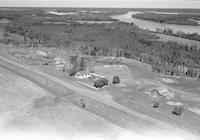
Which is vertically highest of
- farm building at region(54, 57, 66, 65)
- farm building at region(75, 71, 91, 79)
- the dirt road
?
farm building at region(54, 57, 66, 65)

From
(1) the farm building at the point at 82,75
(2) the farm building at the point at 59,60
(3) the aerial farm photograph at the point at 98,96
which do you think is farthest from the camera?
(2) the farm building at the point at 59,60

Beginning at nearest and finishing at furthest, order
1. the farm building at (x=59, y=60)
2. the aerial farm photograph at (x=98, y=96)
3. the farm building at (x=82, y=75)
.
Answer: the aerial farm photograph at (x=98, y=96), the farm building at (x=82, y=75), the farm building at (x=59, y=60)

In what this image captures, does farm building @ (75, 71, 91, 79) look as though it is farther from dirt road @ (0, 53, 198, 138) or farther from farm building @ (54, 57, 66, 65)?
farm building @ (54, 57, 66, 65)

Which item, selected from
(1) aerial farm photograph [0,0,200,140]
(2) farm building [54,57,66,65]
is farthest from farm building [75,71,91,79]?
(2) farm building [54,57,66,65]

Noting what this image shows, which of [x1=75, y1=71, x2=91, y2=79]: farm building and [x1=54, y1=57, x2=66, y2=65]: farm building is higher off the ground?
[x1=54, y1=57, x2=66, y2=65]: farm building

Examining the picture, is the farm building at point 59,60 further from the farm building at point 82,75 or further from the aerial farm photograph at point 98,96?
the farm building at point 82,75

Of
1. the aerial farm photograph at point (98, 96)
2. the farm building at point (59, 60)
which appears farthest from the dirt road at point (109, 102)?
the farm building at point (59, 60)

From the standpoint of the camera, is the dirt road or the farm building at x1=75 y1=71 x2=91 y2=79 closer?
the dirt road

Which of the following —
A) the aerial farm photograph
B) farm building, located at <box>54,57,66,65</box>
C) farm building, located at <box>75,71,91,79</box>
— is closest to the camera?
the aerial farm photograph

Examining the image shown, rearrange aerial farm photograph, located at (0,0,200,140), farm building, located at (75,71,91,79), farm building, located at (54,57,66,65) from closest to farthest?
1. aerial farm photograph, located at (0,0,200,140)
2. farm building, located at (75,71,91,79)
3. farm building, located at (54,57,66,65)

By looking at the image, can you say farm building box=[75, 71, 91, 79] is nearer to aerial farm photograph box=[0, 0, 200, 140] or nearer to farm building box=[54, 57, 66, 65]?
aerial farm photograph box=[0, 0, 200, 140]

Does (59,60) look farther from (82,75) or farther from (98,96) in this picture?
(98,96)

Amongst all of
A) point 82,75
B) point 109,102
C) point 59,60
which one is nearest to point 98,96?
point 109,102
